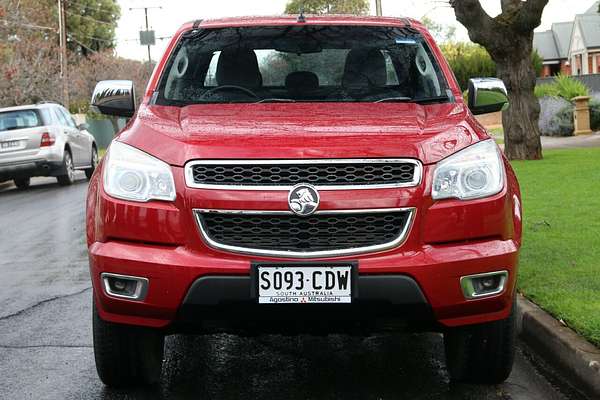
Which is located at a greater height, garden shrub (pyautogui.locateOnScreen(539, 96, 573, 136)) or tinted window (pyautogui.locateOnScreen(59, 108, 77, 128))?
tinted window (pyautogui.locateOnScreen(59, 108, 77, 128))

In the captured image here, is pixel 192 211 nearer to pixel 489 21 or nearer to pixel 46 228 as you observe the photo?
pixel 46 228

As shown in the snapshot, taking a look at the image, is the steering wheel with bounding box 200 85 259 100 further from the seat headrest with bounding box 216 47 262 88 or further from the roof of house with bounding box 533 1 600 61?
the roof of house with bounding box 533 1 600 61

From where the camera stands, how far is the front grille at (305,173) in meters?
4.09

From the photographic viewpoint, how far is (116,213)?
4.16 metres

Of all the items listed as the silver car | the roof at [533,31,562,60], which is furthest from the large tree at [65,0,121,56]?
the silver car

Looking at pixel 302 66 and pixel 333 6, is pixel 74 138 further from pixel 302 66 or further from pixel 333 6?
pixel 333 6

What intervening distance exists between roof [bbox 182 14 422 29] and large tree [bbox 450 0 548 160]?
39.7 ft

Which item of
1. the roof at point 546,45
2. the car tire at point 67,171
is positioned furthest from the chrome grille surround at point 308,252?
the roof at point 546,45

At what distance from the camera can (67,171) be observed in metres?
20.4

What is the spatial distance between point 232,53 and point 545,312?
234 centimetres

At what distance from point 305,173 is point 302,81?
164 cm

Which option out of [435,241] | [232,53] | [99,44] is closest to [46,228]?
[232,53]

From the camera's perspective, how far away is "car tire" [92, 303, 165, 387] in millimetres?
4488

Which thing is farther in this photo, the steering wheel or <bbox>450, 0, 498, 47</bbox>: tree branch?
<bbox>450, 0, 498, 47</bbox>: tree branch
